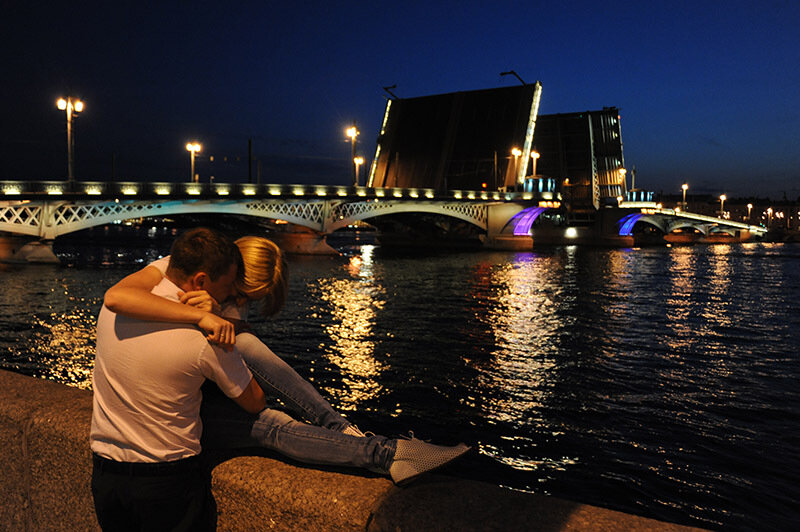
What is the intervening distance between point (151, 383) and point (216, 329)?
26 centimetres

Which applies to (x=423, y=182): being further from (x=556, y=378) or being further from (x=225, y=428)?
(x=225, y=428)

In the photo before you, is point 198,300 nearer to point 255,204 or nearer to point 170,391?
point 170,391

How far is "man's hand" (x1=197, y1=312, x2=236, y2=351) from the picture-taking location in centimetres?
190

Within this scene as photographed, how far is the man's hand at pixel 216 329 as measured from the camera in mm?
1903

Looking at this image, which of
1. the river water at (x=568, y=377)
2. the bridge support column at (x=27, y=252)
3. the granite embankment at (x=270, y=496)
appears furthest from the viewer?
the bridge support column at (x=27, y=252)

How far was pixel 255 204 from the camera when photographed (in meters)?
39.0

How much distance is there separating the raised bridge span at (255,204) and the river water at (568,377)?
12.1 meters

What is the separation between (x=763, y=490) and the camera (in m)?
5.07

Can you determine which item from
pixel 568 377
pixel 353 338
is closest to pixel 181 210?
pixel 353 338

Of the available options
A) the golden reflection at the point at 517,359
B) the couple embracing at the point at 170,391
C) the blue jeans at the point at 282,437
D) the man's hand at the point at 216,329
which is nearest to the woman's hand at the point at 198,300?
the couple embracing at the point at 170,391

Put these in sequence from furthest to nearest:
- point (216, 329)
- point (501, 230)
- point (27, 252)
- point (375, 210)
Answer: point (501, 230)
point (375, 210)
point (27, 252)
point (216, 329)

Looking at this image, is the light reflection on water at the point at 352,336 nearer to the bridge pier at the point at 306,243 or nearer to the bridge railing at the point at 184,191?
the bridge railing at the point at 184,191

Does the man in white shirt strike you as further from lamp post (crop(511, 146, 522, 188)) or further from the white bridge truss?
lamp post (crop(511, 146, 522, 188))

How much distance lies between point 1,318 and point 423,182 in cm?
5143
